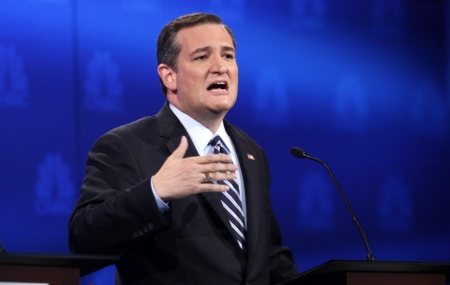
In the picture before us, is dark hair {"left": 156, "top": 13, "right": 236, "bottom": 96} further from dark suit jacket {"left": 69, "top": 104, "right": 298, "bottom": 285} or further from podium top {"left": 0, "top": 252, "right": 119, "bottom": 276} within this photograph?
podium top {"left": 0, "top": 252, "right": 119, "bottom": 276}

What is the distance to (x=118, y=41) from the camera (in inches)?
157

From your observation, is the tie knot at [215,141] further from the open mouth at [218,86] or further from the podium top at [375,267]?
the podium top at [375,267]

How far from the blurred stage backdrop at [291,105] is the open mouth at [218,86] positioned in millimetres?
1257

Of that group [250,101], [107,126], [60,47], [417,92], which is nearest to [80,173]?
[107,126]

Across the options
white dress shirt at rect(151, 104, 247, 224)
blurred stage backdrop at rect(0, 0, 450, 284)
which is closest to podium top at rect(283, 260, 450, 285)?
white dress shirt at rect(151, 104, 247, 224)

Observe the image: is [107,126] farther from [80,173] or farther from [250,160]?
[250,160]

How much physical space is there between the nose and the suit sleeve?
1.46 feet

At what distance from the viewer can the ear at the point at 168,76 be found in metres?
2.84

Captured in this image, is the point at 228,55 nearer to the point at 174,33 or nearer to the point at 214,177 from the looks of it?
the point at 174,33

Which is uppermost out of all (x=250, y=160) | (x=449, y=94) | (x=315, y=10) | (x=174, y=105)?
(x=315, y=10)

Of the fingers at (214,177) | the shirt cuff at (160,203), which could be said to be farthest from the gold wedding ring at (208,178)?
the shirt cuff at (160,203)

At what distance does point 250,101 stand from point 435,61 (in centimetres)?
152

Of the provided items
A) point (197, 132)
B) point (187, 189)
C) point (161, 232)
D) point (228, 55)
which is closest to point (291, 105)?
point (228, 55)

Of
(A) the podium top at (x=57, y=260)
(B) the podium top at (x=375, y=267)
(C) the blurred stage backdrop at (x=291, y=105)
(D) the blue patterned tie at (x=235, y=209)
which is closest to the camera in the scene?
(A) the podium top at (x=57, y=260)
